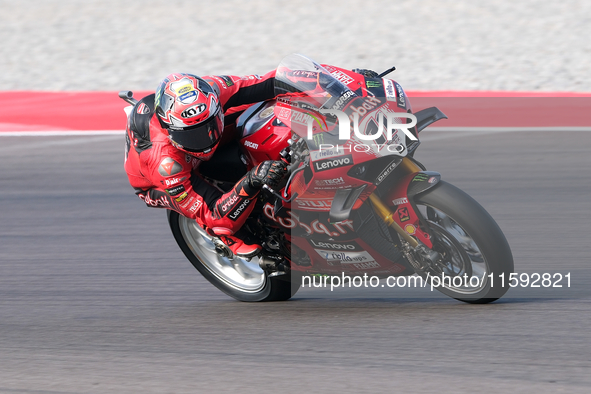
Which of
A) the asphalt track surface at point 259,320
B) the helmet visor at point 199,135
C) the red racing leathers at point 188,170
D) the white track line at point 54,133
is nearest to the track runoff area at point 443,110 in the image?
the white track line at point 54,133

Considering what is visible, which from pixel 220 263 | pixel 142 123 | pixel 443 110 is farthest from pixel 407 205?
pixel 443 110

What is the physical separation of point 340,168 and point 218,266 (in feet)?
5.25

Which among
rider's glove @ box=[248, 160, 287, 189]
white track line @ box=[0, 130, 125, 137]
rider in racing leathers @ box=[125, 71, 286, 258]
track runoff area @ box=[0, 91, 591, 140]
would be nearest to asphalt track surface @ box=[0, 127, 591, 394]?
rider in racing leathers @ box=[125, 71, 286, 258]

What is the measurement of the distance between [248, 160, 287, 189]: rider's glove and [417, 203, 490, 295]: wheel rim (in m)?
0.70

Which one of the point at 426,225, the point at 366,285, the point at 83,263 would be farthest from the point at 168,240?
the point at 426,225

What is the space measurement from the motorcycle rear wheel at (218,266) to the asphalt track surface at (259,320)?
0.35 feet

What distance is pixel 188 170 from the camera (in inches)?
161

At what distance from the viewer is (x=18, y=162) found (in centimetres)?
843

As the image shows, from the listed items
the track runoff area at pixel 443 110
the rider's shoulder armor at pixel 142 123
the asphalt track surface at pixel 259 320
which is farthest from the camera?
the track runoff area at pixel 443 110

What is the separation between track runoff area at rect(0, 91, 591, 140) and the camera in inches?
347

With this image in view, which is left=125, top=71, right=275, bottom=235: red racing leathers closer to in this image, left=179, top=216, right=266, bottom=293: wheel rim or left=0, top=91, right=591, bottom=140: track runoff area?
left=179, top=216, right=266, bottom=293: wheel rim

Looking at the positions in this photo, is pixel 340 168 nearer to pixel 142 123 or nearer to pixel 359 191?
pixel 359 191

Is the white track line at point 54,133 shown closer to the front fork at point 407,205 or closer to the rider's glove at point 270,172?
the rider's glove at point 270,172

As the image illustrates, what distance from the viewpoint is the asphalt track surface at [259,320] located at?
135 inches
